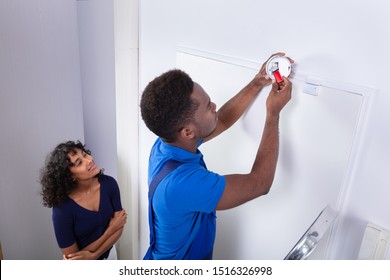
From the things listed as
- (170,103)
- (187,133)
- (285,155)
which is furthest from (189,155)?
(285,155)

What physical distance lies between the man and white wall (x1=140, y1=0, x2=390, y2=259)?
11cm

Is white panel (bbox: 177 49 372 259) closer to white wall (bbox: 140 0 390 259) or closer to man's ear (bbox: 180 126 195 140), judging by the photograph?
white wall (bbox: 140 0 390 259)

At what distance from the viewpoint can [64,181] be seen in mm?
1288

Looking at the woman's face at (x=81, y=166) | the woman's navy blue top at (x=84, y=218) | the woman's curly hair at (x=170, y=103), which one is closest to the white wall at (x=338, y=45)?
the woman's curly hair at (x=170, y=103)

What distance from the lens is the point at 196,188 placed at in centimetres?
93

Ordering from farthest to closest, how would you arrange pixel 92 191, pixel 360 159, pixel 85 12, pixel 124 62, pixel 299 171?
pixel 85 12 → pixel 124 62 → pixel 92 191 → pixel 299 171 → pixel 360 159

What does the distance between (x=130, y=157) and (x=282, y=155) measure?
93 cm

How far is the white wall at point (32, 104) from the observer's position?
56.5 inches

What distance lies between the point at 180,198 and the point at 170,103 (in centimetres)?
27

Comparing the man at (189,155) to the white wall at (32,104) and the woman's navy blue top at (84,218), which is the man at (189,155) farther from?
the white wall at (32,104)

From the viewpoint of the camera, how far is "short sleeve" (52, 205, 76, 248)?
1.30 meters

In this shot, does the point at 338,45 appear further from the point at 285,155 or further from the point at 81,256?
the point at 81,256
